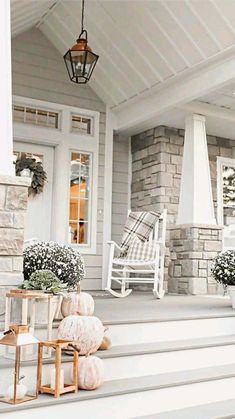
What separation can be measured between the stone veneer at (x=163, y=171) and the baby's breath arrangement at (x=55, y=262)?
3114mm

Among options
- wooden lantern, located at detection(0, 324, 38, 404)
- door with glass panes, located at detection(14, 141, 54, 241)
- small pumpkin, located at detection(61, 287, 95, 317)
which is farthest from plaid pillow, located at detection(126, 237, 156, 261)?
wooden lantern, located at detection(0, 324, 38, 404)

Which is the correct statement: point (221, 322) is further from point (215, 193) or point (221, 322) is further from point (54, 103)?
point (54, 103)

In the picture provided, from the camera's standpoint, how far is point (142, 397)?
2.81m

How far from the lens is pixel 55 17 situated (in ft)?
20.7

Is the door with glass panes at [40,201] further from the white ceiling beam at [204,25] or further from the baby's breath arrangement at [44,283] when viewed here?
the baby's breath arrangement at [44,283]

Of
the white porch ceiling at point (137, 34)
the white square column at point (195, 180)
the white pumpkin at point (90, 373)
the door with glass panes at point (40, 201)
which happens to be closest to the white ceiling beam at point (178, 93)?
the white porch ceiling at point (137, 34)

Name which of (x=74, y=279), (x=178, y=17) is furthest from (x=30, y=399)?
(x=178, y=17)

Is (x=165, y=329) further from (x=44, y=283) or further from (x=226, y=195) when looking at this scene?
(x=226, y=195)

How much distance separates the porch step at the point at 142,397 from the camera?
248 cm

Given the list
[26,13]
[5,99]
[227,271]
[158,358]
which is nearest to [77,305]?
[158,358]

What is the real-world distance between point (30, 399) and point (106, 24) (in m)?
4.72

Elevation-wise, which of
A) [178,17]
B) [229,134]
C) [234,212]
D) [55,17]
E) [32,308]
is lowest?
[32,308]

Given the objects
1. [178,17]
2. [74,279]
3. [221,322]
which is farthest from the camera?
[178,17]

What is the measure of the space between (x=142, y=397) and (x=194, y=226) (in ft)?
11.7
